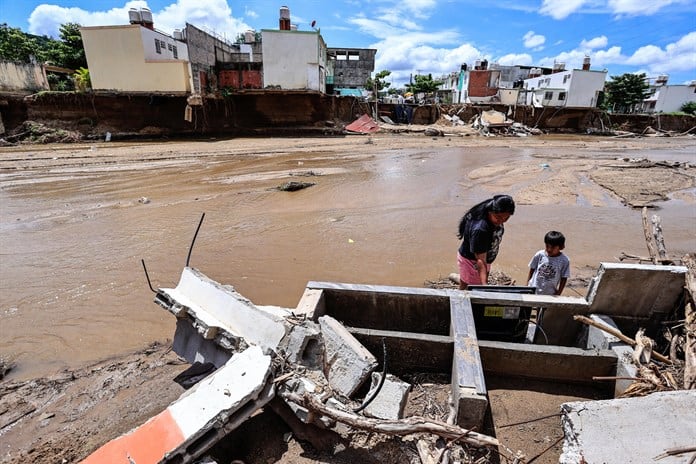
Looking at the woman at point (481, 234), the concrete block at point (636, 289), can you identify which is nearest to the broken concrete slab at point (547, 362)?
the concrete block at point (636, 289)

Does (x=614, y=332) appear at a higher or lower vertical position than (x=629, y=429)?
lower

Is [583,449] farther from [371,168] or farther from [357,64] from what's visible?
[357,64]

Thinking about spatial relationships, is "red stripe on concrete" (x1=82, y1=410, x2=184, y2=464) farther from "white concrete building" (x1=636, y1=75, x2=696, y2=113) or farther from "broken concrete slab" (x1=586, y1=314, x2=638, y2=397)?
"white concrete building" (x1=636, y1=75, x2=696, y2=113)

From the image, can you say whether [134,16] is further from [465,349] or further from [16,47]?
[465,349]

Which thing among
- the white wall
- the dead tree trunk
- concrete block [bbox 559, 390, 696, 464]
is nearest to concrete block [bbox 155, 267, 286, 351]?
concrete block [bbox 559, 390, 696, 464]

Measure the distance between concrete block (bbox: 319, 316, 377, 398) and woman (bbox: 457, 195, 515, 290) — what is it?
1.48m

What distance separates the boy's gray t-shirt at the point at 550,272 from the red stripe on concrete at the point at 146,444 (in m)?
3.46

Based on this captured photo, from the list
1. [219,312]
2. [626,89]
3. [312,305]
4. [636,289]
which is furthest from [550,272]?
[626,89]

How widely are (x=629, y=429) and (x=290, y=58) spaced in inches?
1041

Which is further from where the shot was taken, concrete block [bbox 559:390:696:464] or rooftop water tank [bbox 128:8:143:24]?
rooftop water tank [bbox 128:8:143:24]

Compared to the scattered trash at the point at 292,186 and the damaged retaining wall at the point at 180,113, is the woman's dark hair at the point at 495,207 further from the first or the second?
the damaged retaining wall at the point at 180,113

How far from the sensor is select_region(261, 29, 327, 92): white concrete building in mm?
24156

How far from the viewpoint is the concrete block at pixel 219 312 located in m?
2.66

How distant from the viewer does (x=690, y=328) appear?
8.85 feet
